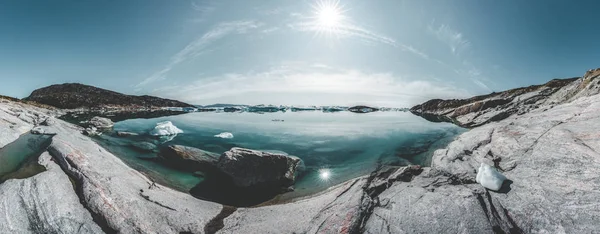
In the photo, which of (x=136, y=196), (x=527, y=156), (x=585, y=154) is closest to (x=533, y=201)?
(x=585, y=154)

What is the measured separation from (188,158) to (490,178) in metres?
18.1

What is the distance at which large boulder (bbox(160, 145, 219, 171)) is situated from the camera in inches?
662

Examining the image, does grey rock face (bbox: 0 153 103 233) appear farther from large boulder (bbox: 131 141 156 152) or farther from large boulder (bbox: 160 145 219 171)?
large boulder (bbox: 131 141 156 152)

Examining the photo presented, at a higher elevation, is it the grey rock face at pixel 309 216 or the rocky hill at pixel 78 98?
the rocky hill at pixel 78 98

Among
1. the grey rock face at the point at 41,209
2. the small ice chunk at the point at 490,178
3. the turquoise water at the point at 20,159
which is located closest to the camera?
the grey rock face at the point at 41,209

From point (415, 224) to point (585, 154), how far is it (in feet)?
25.8

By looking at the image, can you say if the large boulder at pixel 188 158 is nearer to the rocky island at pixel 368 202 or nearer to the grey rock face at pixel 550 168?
the rocky island at pixel 368 202

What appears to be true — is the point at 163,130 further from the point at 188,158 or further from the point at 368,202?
the point at 368,202

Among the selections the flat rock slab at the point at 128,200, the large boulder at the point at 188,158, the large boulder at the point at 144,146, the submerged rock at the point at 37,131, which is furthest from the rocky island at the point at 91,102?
the flat rock slab at the point at 128,200

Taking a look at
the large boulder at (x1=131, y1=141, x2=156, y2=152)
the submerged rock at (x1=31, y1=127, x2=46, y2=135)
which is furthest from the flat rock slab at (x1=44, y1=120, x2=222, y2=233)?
the submerged rock at (x1=31, y1=127, x2=46, y2=135)

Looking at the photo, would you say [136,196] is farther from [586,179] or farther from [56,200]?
[586,179]

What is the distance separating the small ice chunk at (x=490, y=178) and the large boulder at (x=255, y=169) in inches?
393

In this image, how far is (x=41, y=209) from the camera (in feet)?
24.8

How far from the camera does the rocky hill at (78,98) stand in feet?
372
